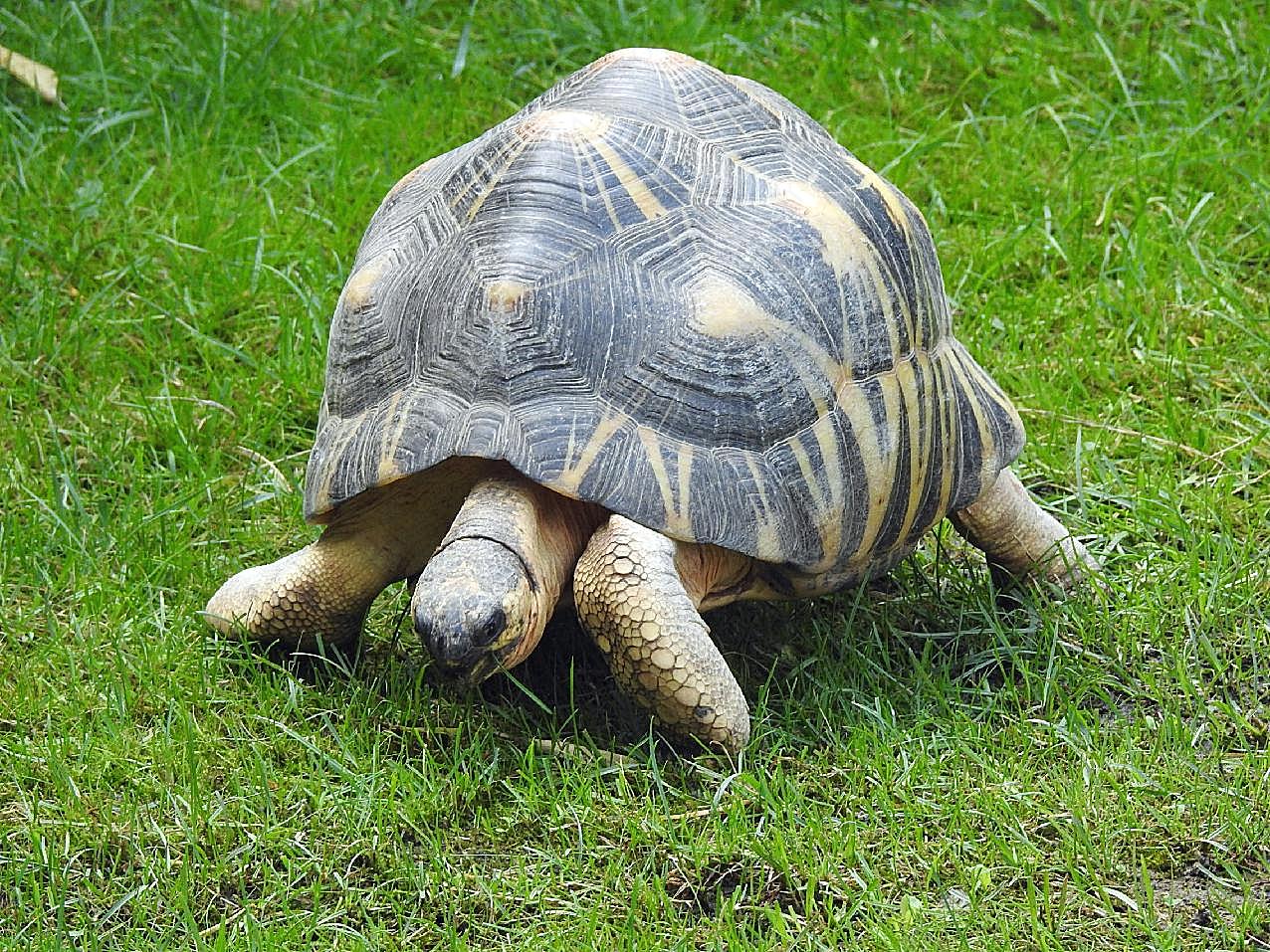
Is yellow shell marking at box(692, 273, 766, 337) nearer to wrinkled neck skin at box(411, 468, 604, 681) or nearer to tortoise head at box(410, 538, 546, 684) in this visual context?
wrinkled neck skin at box(411, 468, 604, 681)

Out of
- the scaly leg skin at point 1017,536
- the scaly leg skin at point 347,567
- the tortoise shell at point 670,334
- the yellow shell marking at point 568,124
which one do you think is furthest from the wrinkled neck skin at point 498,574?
the scaly leg skin at point 1017,536

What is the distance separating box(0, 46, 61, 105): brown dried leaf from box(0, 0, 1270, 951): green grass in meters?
0.08

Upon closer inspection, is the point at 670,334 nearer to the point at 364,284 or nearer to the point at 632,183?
the point at 632,183

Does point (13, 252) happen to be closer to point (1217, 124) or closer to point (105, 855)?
point (105, 855)

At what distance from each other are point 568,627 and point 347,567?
0.50 metres

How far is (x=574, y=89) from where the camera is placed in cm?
360

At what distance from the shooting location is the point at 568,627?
143 inches

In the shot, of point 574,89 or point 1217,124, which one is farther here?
point 1217,124

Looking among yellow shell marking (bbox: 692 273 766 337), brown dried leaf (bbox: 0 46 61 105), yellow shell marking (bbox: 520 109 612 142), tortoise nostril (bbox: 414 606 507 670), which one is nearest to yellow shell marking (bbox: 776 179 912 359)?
yellow shell marking (bbox: 692 273 766 337)

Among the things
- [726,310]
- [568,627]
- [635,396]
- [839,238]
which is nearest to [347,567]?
[568,627]

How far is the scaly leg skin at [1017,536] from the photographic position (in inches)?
146

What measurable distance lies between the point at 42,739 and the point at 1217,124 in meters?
4.19

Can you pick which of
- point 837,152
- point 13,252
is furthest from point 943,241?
point 13,252

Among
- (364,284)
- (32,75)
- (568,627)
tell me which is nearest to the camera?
(364,284)
